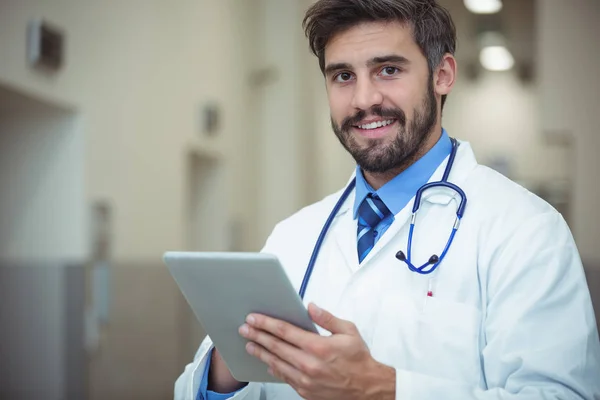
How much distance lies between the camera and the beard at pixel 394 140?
1.28 meters

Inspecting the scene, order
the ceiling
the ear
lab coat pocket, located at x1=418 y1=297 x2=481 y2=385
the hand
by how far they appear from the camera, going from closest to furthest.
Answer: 1. the hand
2. lab coat pocket, located at x1=418 y1=297 x2=481 y2=385
3. the ear
4. the ceiling

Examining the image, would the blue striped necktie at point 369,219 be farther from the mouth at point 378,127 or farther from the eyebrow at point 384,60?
the eyebrow at point 384,60

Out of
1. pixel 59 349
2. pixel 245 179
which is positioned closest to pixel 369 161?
pixel 59 349

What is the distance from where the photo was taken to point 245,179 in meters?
5.55

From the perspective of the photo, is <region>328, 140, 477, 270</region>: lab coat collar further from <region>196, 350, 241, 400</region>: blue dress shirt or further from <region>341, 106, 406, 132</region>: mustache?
<region>196, 350, 241, 400</region>: blue dress shirt

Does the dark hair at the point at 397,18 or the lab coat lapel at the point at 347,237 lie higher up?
the dark hair at the point at 397,18

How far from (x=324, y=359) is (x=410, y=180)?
1.44 feet

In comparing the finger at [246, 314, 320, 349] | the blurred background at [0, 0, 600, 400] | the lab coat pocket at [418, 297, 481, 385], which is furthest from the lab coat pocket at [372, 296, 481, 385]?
the blurred background at [0, 0, 600, 400]

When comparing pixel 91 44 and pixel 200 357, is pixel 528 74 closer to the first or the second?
pixel 91 44

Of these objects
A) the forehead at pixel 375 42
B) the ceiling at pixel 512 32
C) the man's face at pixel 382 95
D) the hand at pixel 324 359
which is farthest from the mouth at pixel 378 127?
the ceiling at pixel 512 32

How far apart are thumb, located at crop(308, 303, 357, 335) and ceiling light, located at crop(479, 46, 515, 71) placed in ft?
21.9

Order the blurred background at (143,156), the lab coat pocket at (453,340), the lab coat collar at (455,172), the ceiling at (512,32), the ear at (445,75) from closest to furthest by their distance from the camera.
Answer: the lab coat pocket at (453,340), the lab coat collar at (455,172), the ear at (445,75), the blurred background at (143,156), the ceiling at (512,32)

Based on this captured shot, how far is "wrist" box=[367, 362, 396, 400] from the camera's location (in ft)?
3.37

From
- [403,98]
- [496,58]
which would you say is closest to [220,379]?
[403,98]
